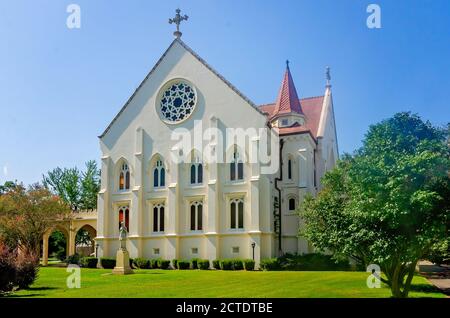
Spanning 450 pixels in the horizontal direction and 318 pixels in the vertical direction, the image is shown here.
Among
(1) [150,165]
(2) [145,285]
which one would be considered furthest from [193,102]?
→ (2) [145,285]

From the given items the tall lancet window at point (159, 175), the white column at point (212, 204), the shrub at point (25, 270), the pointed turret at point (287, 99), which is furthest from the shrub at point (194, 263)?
the shrub at point (25, 270)

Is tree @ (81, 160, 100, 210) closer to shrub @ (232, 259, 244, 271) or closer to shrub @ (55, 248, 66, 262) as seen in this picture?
shrub @ (55, 248, 66, 262)

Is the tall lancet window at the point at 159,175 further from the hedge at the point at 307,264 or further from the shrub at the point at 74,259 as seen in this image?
the hedge at the point at 307,264

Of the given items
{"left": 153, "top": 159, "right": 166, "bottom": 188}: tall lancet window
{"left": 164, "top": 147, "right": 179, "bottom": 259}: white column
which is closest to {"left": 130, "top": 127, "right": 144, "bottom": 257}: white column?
{"left": 153, "top": 159, "right": 166, "bottom": 188}: tall lancet window

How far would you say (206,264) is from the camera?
134ft

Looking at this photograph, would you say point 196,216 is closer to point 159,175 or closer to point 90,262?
point 159,175

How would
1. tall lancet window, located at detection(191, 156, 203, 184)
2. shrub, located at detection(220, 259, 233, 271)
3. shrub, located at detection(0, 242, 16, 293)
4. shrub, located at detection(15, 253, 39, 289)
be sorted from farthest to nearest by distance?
1. tall lancet window, located at detection(191, 156, 203, 184)
2. shrub, located at detection(220, 259, 233, 271)
3. shrub, located at detection(15, 253, 39, 289)
4. shrub, located at detection(0, 242, 16, 293)

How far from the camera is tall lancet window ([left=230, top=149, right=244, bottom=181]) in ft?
138

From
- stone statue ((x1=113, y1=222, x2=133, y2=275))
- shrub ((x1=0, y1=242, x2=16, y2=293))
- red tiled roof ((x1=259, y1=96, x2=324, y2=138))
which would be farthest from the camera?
red tiled roof ((x1=259, y1=96, x2=324, y2=138))

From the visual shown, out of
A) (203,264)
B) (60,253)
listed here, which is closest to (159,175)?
(203,264)

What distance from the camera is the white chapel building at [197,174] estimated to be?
41.6m

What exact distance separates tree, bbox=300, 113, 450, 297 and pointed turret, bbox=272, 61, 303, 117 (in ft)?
90.0

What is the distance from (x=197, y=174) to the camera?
43.8m
